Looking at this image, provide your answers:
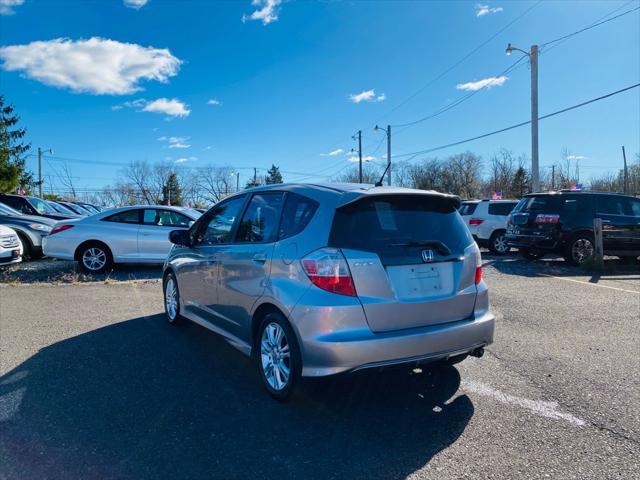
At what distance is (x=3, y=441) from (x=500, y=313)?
567cm

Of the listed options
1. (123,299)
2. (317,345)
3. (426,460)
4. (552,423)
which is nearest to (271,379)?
(317,345)

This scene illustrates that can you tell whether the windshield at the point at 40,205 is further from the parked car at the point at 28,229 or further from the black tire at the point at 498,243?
the black tire at the point at 498,243

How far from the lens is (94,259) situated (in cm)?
1002

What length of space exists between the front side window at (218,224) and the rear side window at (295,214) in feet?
2.83

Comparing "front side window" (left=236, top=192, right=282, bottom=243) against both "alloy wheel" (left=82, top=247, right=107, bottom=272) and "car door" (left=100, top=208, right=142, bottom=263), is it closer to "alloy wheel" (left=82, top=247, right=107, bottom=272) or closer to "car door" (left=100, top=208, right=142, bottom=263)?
"car door" (left=100, top=208, right=142, bottom=263)

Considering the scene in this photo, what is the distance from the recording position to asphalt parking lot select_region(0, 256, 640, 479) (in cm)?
271

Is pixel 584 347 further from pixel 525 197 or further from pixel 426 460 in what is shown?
pixel 525 197

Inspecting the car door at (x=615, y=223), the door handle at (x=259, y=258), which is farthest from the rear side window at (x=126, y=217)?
the car door at (x=615, y=223)

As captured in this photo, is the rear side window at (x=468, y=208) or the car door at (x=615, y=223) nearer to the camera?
the car door at (x=615, y=223)

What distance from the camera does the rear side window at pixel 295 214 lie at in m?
3.43

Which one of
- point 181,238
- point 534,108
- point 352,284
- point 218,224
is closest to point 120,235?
point 181,238

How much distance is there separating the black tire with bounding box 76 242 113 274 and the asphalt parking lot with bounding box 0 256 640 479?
Answer: 15.0ft

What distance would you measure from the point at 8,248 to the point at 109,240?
184cm

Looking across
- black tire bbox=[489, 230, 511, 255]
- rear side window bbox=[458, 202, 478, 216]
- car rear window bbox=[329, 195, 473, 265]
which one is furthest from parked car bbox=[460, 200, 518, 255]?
car rear window bbox=[329, 195, 473, 265]
